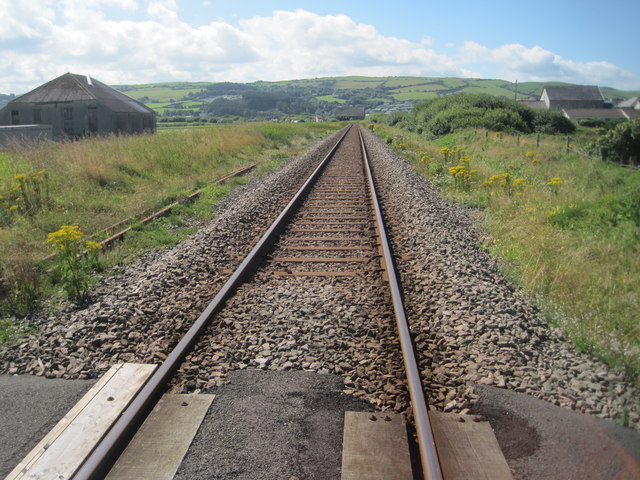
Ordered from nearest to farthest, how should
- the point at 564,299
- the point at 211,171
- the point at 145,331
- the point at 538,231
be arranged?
the point at 145,331 → the point at 564,299 → the point at 538,231 → the point at 211,171

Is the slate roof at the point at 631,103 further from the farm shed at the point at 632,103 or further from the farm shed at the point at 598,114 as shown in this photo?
the farm shed at the point at 598,114

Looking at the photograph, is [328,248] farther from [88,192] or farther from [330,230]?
[88,192]

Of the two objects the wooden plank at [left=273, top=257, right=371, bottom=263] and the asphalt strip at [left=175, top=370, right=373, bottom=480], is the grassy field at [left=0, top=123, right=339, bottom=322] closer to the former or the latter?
the wooden plank at [left=273, top=257, right=371, bottom=263]

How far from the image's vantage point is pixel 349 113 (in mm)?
142750

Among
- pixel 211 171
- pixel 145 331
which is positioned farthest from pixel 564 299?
pixel 211 171

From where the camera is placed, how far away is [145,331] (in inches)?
194

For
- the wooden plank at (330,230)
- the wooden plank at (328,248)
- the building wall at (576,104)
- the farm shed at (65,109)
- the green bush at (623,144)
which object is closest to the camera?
the wooden plank at (328,248)

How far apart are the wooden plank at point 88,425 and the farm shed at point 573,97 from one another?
107222 mm

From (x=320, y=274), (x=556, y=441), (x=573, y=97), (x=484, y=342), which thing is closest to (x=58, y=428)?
(x=556, y=441)

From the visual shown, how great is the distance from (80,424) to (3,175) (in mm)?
10276

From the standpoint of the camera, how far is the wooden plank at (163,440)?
2.97 m

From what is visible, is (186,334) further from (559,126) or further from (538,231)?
(559,126)

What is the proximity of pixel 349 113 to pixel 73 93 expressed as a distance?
11369 centimetres

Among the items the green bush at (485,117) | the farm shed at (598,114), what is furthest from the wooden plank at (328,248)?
the farm shed at (598,114)
